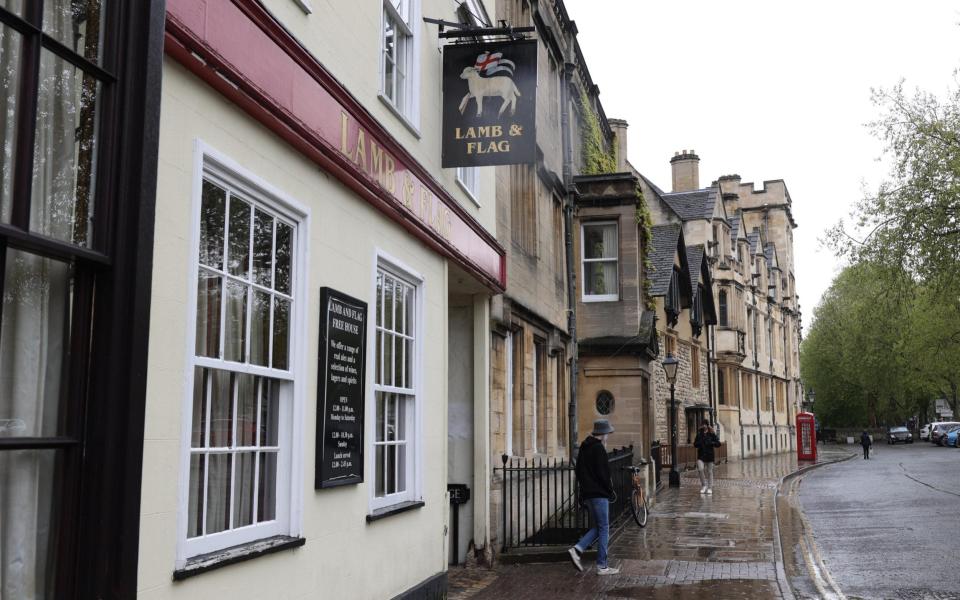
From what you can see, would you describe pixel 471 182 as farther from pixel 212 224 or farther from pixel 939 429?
pixel 939 429

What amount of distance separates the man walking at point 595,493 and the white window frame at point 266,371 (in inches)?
217

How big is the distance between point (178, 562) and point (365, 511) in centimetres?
274

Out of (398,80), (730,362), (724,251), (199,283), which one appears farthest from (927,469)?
(199,283)

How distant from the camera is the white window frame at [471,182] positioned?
10.8 metres

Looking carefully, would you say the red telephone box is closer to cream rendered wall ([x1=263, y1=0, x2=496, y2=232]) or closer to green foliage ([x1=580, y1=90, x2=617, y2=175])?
green foliage ([x1=580, y1=90, x2=617, y2=175])

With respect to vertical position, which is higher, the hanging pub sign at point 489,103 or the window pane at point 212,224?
the hanging pub sign at point 489,103

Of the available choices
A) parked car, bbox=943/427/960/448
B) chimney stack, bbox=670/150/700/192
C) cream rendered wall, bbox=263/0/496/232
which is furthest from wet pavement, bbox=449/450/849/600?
parked car, bbox=943/427/960/448

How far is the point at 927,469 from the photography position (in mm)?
31172

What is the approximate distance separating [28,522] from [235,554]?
1.81 meters

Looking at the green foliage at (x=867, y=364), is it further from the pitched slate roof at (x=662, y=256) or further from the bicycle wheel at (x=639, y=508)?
the bicycle wheel at (x=639, y=508)

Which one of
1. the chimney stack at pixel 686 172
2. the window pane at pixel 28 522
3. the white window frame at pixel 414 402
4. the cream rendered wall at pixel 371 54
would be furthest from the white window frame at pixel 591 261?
the chimney stack at pixel 686 172

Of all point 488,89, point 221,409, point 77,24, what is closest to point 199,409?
point 221,409

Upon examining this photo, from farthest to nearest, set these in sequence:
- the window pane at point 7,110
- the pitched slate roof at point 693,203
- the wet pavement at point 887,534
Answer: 1. the pitched slate roof at point 693,203
2. the wet pavement at point 887,534
3. the window pane at point 7,110

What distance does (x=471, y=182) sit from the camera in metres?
11.5
